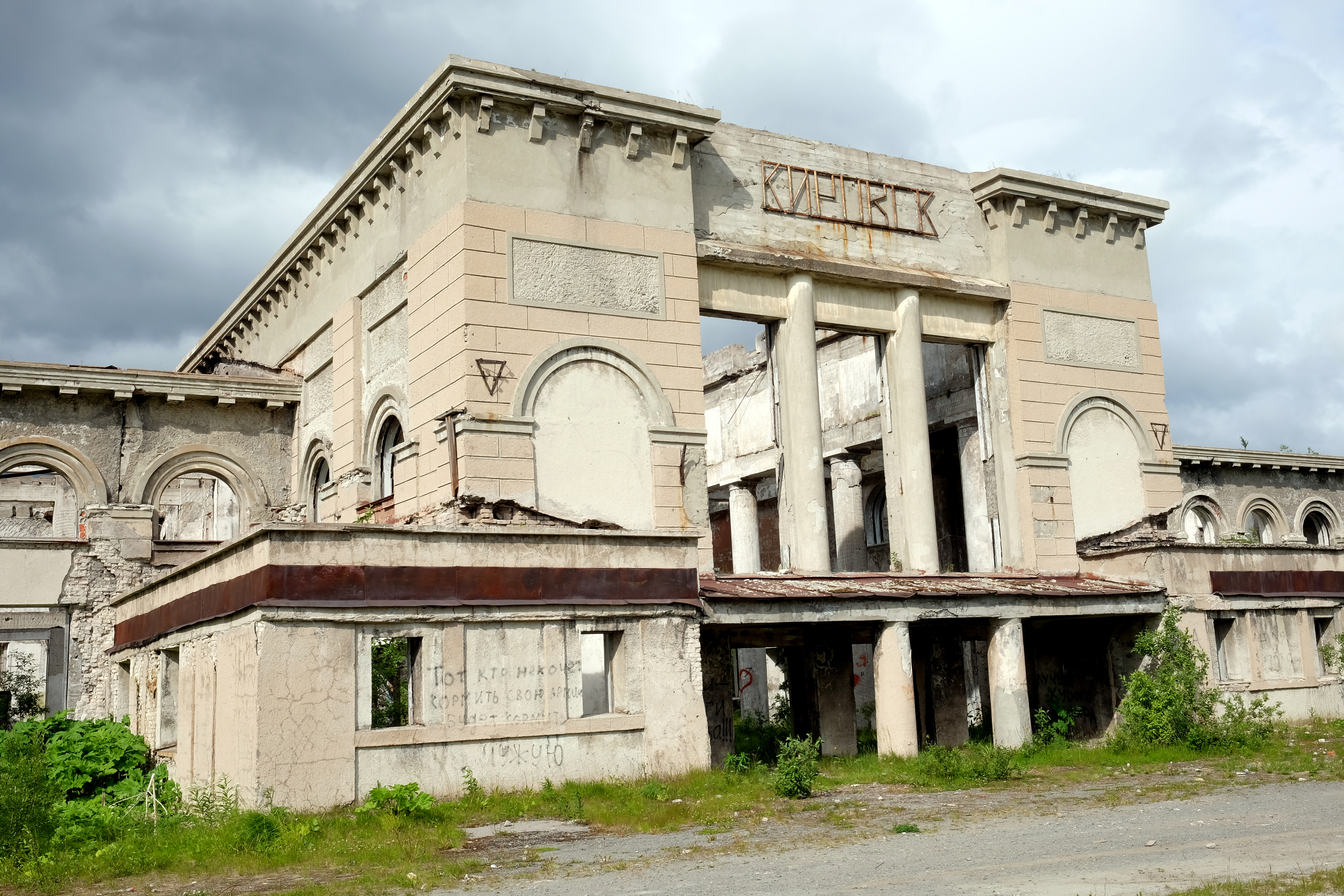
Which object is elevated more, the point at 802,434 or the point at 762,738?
the point at 802,434

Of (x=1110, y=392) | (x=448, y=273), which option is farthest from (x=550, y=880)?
(x=1110, y=392)

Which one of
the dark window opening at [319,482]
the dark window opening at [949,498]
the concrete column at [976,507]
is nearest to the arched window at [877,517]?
the dark window opening at [949,498]

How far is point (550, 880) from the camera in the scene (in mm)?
9766

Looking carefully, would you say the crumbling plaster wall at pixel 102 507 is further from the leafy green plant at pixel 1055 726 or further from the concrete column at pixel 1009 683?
the leafy green plant at pixel 1055 726

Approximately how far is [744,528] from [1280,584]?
35.3 feet

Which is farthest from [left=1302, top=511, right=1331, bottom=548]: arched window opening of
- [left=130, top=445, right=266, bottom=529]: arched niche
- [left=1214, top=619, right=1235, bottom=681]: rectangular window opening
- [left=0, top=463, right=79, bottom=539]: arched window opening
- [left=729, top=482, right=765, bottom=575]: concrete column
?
[left=0, top=463, right=79, bottom=539]: arched window opening

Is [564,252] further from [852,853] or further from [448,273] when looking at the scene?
[852,853]

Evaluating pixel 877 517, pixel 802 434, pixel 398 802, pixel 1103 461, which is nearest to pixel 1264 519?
pixel 877 517

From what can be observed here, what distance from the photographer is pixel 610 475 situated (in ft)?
59.1

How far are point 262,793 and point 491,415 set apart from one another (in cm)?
610

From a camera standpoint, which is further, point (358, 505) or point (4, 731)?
point (358, 505)

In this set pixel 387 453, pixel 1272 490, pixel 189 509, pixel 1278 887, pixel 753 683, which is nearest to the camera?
pixel 1278 887

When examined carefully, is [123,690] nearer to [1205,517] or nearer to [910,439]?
[910,439]

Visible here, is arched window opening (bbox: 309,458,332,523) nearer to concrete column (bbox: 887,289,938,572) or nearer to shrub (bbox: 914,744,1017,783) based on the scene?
concrete column (bbox: 887,289,938,572)
